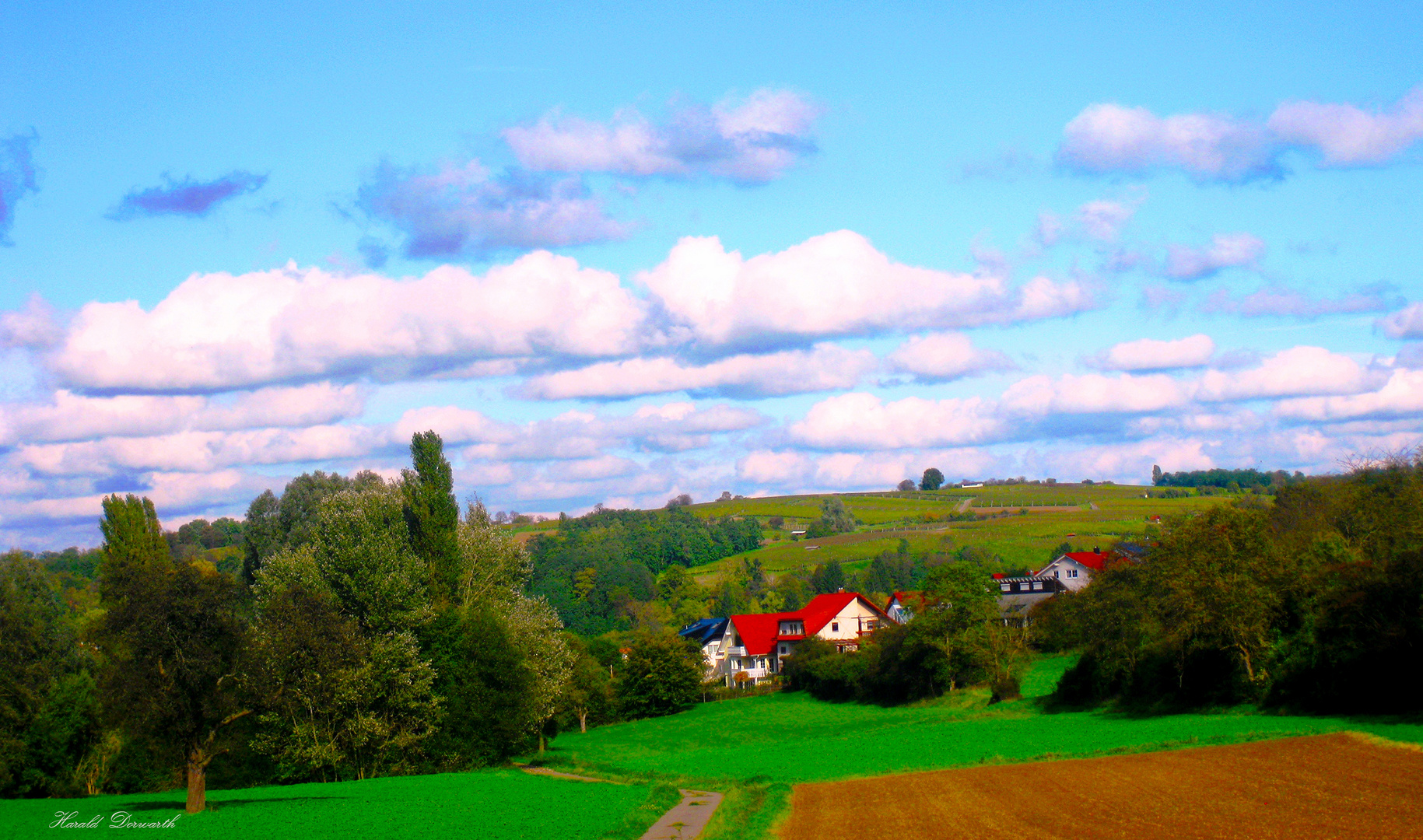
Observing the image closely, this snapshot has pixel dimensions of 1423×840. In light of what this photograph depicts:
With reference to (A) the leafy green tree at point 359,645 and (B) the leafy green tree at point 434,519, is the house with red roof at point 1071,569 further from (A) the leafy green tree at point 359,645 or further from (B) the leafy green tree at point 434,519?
(A) the leafy green tree at point 359,645

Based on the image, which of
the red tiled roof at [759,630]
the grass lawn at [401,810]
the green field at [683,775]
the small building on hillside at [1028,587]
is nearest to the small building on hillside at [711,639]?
the red tiled roof at [759,630]

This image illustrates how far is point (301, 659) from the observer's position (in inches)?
1532

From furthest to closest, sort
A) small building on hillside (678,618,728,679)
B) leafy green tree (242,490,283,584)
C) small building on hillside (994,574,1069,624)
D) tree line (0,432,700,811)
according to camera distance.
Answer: small building on hillside (994,574,1069,624) < small building on hillside (678,618,728,679) < leafy green tree (242,490,283,584) < tree line (0,432,700,811)

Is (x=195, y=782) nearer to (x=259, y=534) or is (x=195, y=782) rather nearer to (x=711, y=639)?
(x=259, y=534)

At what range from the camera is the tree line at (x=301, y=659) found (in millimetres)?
34750

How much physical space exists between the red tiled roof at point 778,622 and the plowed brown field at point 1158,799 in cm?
7825

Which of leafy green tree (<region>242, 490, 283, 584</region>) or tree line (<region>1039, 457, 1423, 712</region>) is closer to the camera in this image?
tree line (<region>1039, 457, 1423, 712</region>)

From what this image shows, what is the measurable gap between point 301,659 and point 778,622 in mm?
87154

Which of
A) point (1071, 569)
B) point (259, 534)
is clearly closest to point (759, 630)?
point (1071, 569)

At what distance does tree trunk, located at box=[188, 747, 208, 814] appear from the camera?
34000 mm

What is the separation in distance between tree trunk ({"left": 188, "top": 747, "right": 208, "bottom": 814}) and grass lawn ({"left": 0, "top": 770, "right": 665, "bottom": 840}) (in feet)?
2.02

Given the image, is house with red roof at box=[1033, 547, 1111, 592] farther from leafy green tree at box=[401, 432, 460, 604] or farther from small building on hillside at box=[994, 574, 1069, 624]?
leafy green tree at box=[401, 432, 460, 604]

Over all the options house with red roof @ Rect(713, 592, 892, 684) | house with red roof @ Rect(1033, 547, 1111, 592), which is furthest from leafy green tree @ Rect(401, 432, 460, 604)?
house with red roof @ Rect(1033, 547, 1111, 592)

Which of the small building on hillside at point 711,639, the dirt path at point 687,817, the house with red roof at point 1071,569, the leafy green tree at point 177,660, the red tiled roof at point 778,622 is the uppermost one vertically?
the leafy green tree at point 177,660
